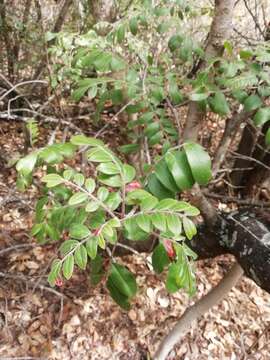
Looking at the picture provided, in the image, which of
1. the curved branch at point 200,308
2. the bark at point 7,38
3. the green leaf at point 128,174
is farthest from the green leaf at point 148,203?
the bark at point 7,38

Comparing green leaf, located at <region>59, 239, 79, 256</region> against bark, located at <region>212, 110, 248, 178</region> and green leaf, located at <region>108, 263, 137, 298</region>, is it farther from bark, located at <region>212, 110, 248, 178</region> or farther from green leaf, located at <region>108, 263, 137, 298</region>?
bark, located at <region>212, 110, 248, 178</region>

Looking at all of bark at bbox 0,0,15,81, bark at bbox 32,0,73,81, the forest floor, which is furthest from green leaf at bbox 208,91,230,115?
bark at bbox 0,0,15,81

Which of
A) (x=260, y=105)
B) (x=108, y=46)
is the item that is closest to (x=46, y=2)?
(x=108, y=46)

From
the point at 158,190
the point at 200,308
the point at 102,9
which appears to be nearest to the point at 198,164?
the point at 158,190

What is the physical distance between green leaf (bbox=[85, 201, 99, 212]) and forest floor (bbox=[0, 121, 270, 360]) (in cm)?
103

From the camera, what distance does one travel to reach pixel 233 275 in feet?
5.76

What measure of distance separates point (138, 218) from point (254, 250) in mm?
599

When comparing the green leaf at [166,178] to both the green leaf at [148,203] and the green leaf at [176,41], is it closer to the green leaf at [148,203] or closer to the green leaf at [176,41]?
the green leaf at [148,203]

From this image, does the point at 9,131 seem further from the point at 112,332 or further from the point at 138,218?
the point at 138,218

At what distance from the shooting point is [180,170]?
0.99m

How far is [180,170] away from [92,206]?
260mm

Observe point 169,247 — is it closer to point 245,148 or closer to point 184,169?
point 184,169

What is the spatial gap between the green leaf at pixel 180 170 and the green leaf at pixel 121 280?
13.2 inches

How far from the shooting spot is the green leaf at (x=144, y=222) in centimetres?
84
